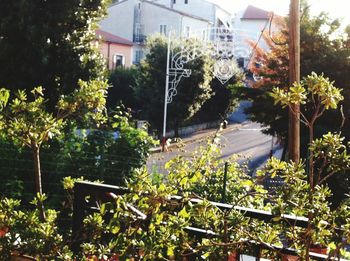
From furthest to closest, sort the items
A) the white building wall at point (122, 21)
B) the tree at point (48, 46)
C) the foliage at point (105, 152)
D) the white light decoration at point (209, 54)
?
the white building wall at point (122, 21)
the white light decoration at point (209, 54)
the tree at point (48, 46)
the foliage at point (105, 152)

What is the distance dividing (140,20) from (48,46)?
103 ft

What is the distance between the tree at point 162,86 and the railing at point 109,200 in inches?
920

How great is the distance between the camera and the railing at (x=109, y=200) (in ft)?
8.05

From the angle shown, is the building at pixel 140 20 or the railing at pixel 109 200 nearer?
the railing at pixel 109 200

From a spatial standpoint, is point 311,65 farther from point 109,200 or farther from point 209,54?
point 109,200

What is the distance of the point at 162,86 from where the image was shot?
88.3 ft

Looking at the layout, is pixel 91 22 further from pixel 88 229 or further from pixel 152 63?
pixel 152 63

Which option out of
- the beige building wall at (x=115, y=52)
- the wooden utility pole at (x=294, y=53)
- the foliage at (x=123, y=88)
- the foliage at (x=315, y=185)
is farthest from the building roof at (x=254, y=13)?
the foliage at (x=315, y=185)

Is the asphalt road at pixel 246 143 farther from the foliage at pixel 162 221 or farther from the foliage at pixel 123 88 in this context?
the foliage at pixel 162 221

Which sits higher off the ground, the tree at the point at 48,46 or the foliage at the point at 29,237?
the tree at the point at 48,46

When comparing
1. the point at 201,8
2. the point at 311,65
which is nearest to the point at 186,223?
the point at 311,65

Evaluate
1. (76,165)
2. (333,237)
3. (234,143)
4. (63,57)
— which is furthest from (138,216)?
(234,143)

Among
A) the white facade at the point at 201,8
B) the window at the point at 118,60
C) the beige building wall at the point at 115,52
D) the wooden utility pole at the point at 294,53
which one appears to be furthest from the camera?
the white facade at the point at 201,8

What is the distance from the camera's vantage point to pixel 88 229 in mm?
2682
